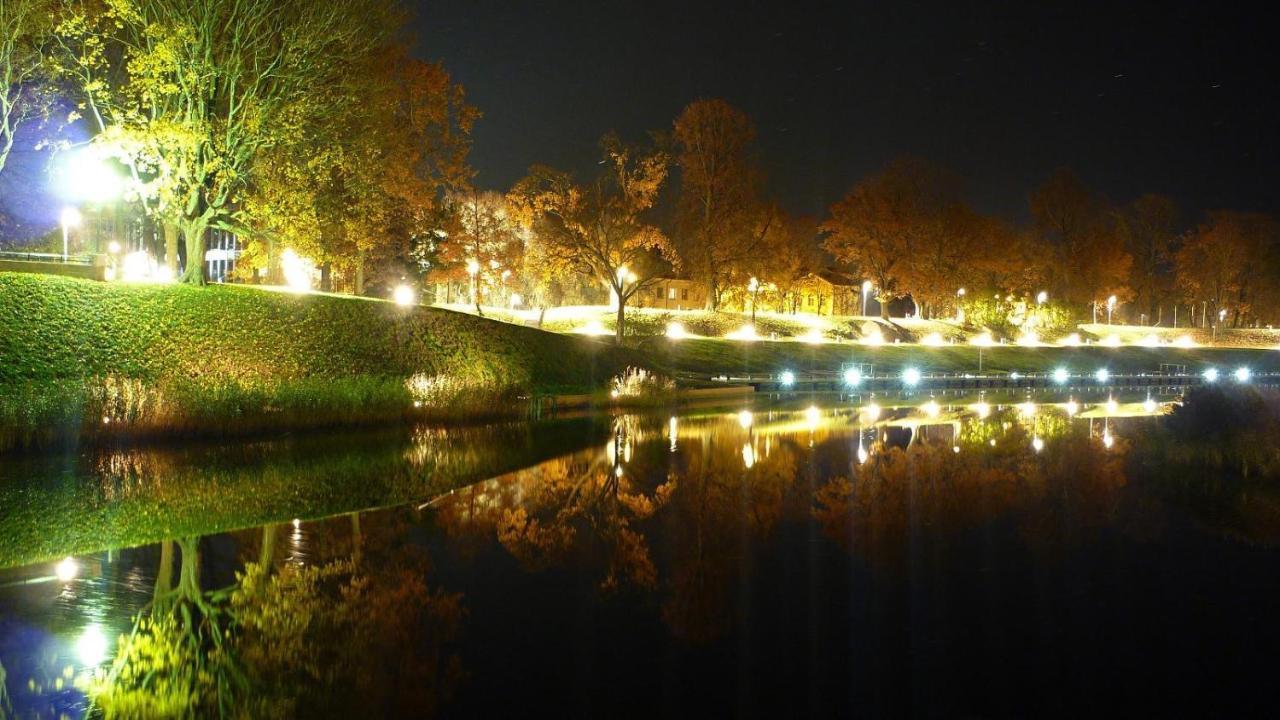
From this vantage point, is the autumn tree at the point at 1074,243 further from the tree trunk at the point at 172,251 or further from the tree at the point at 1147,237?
the tree trunk at the point at 172,251

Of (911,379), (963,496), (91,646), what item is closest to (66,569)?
(91,646)

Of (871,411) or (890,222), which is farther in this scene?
(890,222)

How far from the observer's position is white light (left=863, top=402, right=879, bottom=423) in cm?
3192

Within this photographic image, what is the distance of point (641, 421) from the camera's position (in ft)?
97.0

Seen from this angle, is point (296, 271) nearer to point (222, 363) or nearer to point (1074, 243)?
point (222, 363)

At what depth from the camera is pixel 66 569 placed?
416 inches

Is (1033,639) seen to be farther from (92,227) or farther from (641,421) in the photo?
(92,227)

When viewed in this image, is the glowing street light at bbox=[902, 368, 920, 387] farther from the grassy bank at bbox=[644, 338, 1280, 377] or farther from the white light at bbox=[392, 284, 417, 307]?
the white light at bbox=[392, 284, 417, 307]

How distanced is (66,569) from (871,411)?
27923 mm

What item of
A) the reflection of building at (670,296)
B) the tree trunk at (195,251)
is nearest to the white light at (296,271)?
the tree trunk at (195,251)

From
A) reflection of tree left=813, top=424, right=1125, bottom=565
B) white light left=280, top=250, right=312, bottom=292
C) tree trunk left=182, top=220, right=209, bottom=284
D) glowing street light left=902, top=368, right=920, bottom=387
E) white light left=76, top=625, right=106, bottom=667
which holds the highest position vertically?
white light left=280, top=250, right=312, bottom=292

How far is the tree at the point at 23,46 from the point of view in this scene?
2655cm

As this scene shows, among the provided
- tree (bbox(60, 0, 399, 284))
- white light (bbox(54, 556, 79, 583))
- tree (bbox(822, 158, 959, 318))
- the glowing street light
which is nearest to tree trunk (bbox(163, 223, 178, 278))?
tree (bbox(60, 0, 399, 284))

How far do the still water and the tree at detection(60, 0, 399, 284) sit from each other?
37.6 ft
